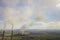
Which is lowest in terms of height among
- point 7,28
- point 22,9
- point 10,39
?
Answer: point 10,39

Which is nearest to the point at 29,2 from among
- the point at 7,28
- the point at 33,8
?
the point at 33,8

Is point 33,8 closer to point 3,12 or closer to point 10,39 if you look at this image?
point 3,12

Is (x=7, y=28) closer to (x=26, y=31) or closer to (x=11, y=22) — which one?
(x=11, y=22)

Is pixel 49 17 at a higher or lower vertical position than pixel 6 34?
higher

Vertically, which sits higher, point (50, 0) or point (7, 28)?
point (50, 0)

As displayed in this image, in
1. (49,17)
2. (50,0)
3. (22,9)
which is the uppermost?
(50,0)

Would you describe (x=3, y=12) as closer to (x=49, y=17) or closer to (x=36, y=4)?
Answer: (x=36, y=4)

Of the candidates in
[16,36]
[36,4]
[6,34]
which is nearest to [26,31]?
[16,36]
